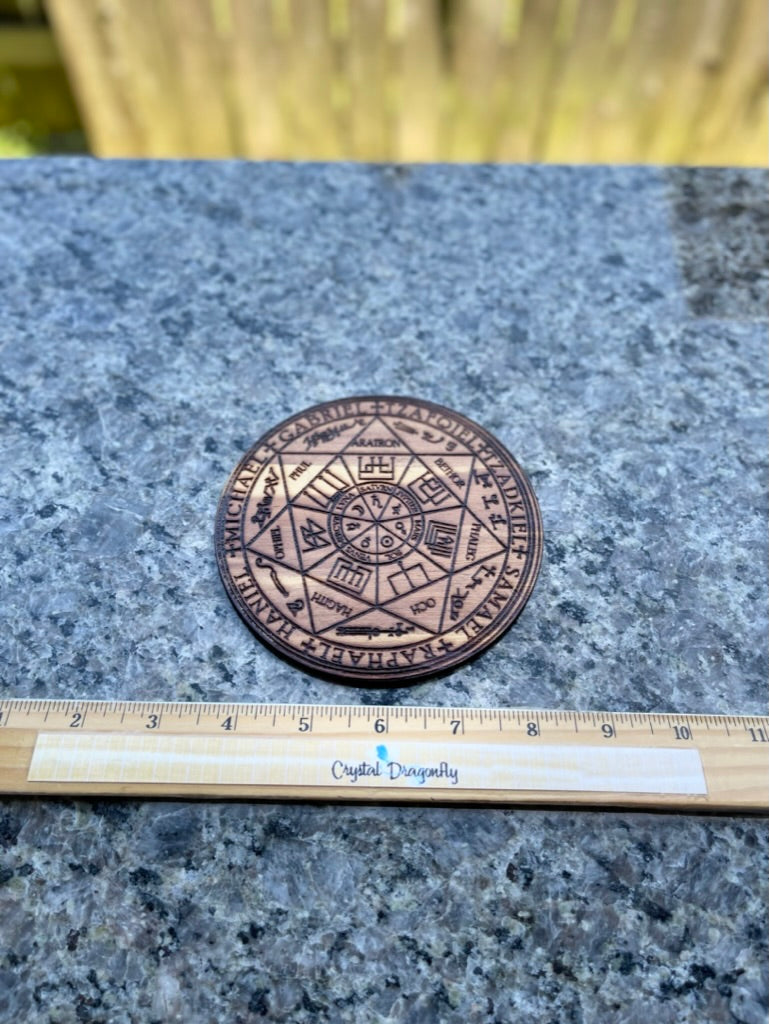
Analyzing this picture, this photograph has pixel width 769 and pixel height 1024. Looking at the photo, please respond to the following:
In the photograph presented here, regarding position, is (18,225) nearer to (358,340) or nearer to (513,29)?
(358,340)

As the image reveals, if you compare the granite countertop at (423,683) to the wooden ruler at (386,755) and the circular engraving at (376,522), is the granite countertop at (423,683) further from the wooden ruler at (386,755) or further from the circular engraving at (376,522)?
the circular engraving at (376,522)

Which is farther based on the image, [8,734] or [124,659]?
[124,659]

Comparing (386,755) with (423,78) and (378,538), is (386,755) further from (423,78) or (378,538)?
(423,78)

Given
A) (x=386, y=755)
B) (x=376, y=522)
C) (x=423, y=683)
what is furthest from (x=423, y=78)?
(x=386, y=755)

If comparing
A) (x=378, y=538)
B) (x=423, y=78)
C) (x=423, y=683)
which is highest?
(x=423, y=78)

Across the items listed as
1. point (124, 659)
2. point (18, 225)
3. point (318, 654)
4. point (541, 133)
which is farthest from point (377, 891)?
point (541, 133)

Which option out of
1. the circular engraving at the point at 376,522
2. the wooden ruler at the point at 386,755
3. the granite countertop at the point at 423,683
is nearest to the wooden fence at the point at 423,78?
the granite countertop at the point at 423,683
